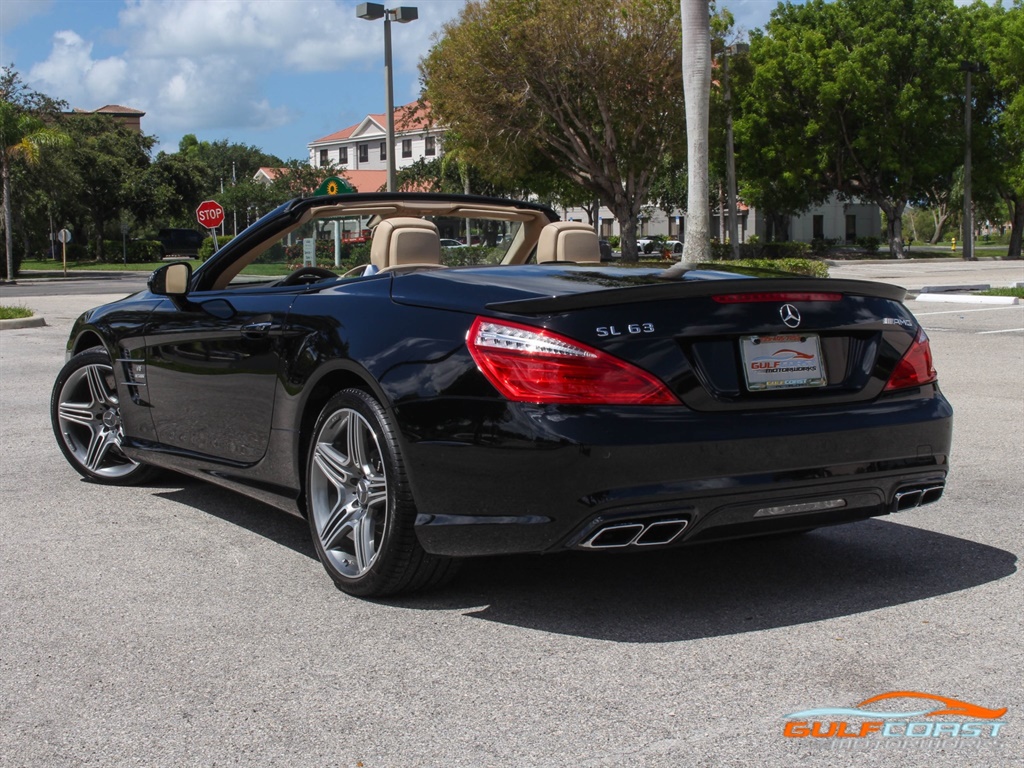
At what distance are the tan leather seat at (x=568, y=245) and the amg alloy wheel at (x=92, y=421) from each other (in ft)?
7.86

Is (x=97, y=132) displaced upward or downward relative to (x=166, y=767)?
upward

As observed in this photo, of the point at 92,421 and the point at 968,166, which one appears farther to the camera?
the point at 968,166

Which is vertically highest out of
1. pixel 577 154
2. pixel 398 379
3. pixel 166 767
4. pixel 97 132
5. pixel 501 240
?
pixel 97 132

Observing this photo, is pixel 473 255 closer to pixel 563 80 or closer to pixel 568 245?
pixel 568 245

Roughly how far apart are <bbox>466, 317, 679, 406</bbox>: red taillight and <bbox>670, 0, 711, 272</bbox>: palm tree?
18.5 meters

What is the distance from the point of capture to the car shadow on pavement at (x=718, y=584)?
157 inches

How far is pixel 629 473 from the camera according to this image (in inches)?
141

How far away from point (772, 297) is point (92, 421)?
3.96 meters

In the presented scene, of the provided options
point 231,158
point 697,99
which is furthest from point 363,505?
point 231,158

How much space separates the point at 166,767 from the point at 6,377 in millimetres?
10346

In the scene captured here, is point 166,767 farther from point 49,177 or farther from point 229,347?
point 49,177

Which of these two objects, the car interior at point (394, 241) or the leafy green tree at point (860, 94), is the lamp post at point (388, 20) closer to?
the car interior at point (394, 241)

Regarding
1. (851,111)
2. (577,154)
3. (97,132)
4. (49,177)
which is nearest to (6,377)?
(577,154)

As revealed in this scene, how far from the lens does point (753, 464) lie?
12.3 feet
